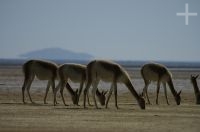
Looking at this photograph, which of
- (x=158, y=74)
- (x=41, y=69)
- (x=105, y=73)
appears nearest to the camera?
(x=105, y=73)

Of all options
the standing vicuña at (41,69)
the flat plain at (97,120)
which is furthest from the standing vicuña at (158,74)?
the flat plain at (97,120)

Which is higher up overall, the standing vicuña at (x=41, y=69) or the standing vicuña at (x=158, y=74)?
the standing vicuña at (x=41, y=69)

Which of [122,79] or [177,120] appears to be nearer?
[177,120]

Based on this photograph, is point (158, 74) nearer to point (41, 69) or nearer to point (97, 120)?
point (41, 69)

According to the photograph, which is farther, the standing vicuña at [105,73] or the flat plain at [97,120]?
the standing vicuña at [105,73]

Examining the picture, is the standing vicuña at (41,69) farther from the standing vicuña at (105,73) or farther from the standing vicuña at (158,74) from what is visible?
the standing vicuña at (158,74)

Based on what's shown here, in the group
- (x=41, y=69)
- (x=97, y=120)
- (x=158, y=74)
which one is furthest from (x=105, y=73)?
(x=158, y=74)

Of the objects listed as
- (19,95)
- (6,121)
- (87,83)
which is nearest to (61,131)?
(6,121)

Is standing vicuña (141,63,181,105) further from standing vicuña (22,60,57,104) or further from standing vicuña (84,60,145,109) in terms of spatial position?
standing vicuña (84,60,145,109)

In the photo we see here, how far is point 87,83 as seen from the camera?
26.1m

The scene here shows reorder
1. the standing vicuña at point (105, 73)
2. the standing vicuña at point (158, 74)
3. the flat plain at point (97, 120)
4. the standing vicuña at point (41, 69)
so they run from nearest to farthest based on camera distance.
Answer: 1. the flat plain at point (97, 120)
2. the standing vicuña at point (105, 73)
3. the standing vicuña at point (41, 69)
4. the standing vicuña at point (158, 74)

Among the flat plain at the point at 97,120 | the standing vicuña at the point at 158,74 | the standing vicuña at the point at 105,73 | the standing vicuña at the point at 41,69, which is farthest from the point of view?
the standing vicuña at the point at 158,74

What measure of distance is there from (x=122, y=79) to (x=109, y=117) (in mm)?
5217

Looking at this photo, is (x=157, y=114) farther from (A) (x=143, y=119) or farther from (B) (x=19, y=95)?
(B) (x=19, y=95)
